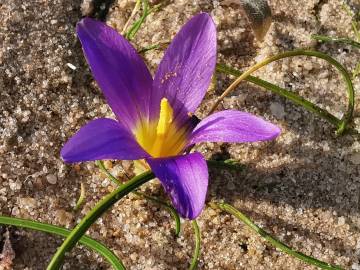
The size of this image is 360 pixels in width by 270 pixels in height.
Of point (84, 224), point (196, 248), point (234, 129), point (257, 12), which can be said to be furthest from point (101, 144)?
point (257, 12)

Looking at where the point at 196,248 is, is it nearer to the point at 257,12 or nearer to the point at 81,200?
the point at 81,200

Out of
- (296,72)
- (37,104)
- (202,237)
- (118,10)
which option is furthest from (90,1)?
(202,237)

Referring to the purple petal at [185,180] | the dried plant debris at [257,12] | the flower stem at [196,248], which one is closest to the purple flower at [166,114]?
the purple petal at [185,180]

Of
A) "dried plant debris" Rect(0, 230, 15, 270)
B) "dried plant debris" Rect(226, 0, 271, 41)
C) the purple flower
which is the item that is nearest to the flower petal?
the purple flower

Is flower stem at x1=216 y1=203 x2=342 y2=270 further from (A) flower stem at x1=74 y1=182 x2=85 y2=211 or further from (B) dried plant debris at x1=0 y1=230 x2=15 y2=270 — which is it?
(B) dried plant debris at x1=0 y1=230 x2=15 y2=270

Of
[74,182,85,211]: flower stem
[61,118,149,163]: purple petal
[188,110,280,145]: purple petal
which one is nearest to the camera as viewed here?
[61,118,149,163]: purple petal

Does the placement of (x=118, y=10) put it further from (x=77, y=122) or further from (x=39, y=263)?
(x=39, y=263)
